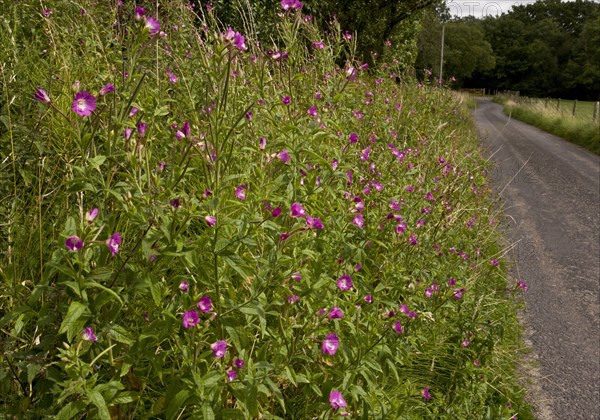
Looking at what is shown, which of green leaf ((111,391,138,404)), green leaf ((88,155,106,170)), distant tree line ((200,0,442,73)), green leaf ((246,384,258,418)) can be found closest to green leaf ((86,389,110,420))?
green leaf ((111,391,138,404))

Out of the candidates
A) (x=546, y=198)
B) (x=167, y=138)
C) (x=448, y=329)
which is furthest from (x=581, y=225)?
(x=167, y=138)

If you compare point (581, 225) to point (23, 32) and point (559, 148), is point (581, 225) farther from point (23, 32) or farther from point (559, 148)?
point (559, 148)

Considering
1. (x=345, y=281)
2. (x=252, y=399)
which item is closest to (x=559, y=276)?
(x=345, y=281)

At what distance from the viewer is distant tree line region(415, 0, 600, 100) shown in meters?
63.4

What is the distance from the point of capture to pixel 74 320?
150cm

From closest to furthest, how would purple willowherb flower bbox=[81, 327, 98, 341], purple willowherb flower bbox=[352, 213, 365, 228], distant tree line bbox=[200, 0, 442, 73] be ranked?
purple willowherb flower bbox=[81, 327, 98, 341] < purple willowherb flower bbox=[352, 213, 365, 228] < distant tree line bbox=[200, 0, 442, 73]

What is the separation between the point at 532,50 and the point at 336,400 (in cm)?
8282

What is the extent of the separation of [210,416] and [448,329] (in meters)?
2.00

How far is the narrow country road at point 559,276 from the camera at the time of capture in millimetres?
3277

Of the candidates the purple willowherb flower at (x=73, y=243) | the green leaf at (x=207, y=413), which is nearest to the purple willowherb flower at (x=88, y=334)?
the purple willowherb flower at (x=73, y=243)

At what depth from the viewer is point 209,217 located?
1611mm

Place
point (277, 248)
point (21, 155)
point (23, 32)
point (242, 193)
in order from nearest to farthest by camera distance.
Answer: point (277, 248) < point (242, 193) < point (21, 155) < point (23, 32)

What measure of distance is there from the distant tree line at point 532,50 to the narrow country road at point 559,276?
45.3m

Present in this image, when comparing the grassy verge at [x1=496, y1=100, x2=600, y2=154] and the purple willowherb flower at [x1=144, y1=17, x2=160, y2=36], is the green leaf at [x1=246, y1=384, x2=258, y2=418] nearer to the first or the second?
the purple willowherb flower at [x1=144, y1=17, x2=160, y2=36]
